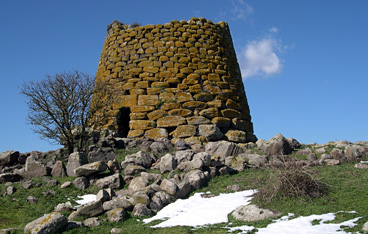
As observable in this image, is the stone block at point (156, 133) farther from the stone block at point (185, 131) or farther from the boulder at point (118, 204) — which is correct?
the boulder at point (118, 204)

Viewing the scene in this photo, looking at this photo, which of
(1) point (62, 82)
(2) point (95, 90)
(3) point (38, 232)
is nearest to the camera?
(3) point (38, 232)

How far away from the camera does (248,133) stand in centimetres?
1498

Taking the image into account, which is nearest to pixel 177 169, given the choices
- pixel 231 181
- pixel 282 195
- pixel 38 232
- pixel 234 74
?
pixel 231 181

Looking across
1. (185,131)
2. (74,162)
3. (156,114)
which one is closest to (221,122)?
(185,131)

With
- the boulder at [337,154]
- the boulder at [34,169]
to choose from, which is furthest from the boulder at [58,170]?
the boulder at [337,154]

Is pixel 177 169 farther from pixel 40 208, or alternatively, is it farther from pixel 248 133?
pixel 248 133

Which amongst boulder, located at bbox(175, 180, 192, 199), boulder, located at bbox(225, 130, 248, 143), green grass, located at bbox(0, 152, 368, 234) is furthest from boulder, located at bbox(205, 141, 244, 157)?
boulder, located at bbox(175, 180, 192, 199)

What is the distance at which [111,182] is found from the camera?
952 cm

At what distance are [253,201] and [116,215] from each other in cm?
268

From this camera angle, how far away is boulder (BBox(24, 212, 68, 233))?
6598 millimetres

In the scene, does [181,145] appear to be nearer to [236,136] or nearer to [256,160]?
[236,136]

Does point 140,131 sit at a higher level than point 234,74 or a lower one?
lower

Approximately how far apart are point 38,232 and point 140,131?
7.28 meters

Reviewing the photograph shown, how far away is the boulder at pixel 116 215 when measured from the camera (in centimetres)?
736
